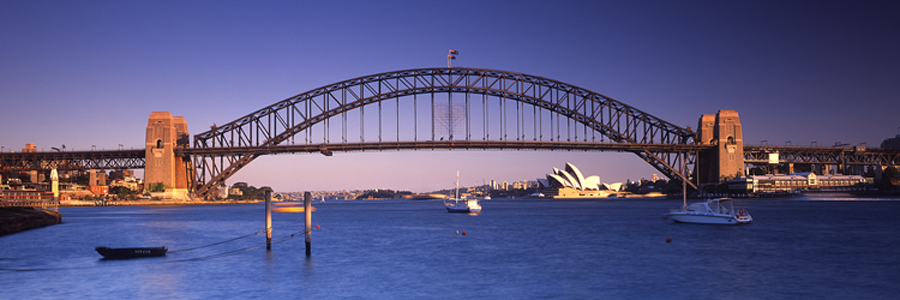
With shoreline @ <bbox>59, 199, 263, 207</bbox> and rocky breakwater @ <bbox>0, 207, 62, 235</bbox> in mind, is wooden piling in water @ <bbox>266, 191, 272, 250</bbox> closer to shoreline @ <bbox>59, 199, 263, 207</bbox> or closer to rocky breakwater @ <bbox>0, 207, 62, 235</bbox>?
rocky breakwater @ <bbox>0, 207, 62, 235</bbox>

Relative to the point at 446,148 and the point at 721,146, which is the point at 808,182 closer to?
the point at 721,146

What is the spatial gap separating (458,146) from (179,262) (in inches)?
3142

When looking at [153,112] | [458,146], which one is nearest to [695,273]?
[458,146]

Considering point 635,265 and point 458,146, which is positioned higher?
point 458,146

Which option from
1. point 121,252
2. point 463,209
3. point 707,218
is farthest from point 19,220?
point 463,209

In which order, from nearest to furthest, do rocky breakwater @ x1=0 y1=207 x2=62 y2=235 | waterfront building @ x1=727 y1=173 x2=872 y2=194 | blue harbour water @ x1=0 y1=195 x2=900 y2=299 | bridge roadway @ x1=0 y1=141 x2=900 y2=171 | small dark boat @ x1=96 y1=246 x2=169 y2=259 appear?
blue harbour water @ x1=0 y1=195 x2=900 y2=299
small dark boat @ x1=96 y1=246 x2=169 y2=259
rocky breakwater @ x1=0 y1=207 x2=62 y2=235
bridge roadway @ x1=0 y1=141 x2=900 y2=171
waterfront building @ x1=727 y1=173 x2=872 y2=194

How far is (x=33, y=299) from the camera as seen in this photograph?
881 inches

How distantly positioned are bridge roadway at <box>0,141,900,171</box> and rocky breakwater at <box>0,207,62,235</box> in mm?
55048

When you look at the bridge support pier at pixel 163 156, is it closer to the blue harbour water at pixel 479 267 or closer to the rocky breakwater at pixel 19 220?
the rocky breakwater at pixel 19 220

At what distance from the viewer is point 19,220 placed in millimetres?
50844

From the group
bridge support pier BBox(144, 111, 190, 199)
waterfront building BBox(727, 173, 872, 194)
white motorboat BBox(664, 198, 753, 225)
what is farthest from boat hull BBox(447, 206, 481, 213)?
waterfront building BBox(727, 173, 872, 194)

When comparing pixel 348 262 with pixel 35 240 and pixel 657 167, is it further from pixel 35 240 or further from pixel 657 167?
pixel 657 167

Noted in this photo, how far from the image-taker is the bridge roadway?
112 metres

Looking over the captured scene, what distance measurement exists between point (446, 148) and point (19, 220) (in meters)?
67.9
